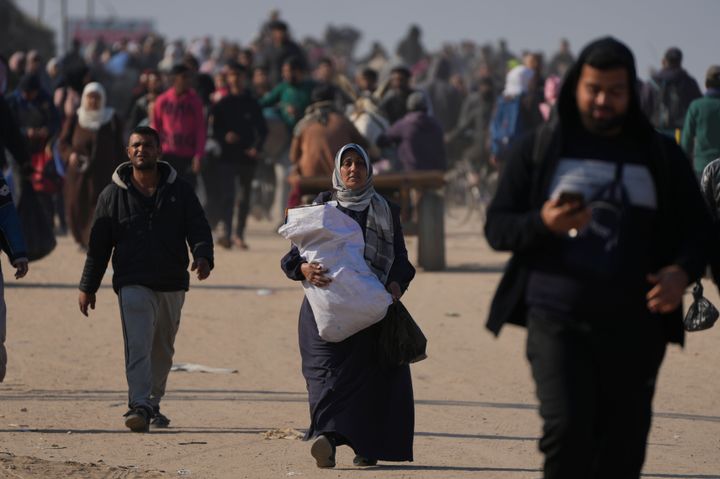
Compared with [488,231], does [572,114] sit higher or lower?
higher

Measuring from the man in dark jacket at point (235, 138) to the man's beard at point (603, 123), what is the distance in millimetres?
13557

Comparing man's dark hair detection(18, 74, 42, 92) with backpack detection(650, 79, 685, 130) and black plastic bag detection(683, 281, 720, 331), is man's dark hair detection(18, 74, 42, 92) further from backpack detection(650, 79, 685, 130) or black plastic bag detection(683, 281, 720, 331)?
black plastic bag detection(683, 281, 720, 331)

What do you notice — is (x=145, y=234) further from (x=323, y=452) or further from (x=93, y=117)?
(x=93, y=117)

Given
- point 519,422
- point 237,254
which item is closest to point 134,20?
point 237,254

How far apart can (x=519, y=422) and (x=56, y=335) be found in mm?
4580

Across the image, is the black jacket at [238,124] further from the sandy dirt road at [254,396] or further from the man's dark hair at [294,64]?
the sandy dirt road at [254,396]

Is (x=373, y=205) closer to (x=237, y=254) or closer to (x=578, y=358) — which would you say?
(x=578, y=358)

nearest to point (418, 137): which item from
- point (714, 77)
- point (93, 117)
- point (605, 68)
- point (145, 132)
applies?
point (93, 117)

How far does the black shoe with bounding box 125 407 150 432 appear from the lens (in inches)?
340

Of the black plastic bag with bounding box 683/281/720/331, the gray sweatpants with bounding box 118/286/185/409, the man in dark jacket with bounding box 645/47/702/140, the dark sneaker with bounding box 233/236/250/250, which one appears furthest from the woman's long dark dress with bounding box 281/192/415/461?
the man in dark jacket with bounding box 645/47/702/140

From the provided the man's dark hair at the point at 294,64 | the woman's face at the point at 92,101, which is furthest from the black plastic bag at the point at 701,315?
the man's dark hair at the point at 294,64

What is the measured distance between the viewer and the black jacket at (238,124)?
1870 centimetres

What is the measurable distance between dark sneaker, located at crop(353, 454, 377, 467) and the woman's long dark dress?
0.14 feet

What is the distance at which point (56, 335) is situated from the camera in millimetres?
12562
